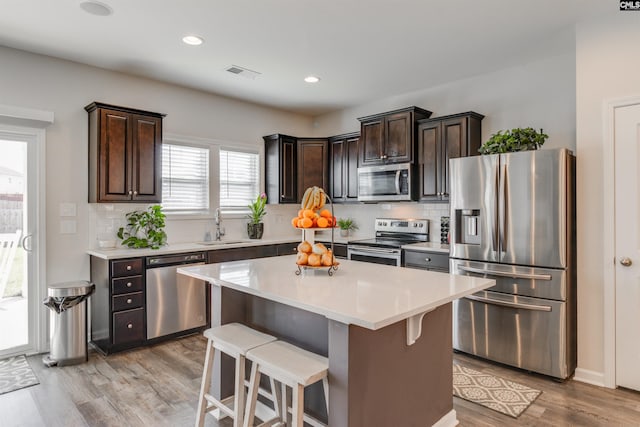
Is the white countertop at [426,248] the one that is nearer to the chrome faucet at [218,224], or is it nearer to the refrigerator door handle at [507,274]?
the refrigerator door handle at [507,274]

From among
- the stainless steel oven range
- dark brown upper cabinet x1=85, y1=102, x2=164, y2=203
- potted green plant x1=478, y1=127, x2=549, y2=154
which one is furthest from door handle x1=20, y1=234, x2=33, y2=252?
potted green plant x1=478, y1=127, x2=549, y2=154

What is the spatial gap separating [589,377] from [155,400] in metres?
3.20

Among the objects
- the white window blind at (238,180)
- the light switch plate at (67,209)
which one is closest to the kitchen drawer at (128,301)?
the light switch plate at (67,209)

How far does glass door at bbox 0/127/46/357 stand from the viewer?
3.47 m

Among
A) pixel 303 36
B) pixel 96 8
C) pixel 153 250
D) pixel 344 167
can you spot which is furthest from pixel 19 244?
pixel 344 167

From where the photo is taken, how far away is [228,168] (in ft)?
16.8

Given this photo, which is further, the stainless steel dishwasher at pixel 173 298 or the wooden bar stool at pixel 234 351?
the stainless steel dishwasher at pixel 173 298

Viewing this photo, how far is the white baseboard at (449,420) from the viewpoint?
2.31 metres

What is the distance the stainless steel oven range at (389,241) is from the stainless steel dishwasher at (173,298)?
1.80 m

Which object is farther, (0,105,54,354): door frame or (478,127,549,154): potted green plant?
(0,105,54,354): door frame

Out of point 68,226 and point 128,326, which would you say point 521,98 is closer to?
point 128,326

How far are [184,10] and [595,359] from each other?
158 inches

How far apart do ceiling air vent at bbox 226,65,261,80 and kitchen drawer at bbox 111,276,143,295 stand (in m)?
2.28

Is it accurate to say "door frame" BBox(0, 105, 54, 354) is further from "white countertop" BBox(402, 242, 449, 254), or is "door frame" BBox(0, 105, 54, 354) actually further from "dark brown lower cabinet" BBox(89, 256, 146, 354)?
"white countertop" BBox(402, 242, 449, 254)
